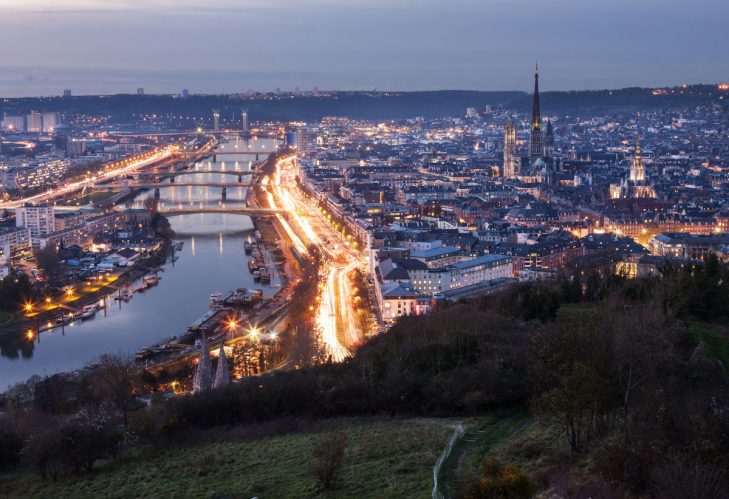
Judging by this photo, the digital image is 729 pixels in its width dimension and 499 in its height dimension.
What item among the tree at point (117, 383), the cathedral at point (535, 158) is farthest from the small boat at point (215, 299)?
the cathedral at point (535, 158)

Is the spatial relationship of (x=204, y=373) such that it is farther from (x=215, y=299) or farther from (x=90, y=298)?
(x=90, y=298)

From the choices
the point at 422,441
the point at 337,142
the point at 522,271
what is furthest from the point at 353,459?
the point at 337,142

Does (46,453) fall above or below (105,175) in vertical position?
below

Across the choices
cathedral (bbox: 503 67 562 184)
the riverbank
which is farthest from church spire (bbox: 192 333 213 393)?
cathedral (bbox: 503 67 562 184)

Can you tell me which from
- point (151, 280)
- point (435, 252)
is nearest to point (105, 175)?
point (151, 280)

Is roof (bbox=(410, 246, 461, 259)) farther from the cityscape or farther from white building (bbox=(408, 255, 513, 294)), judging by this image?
white building (bbox=(408, 255, 513, 294))

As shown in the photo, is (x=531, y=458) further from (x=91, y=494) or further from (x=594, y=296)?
(x=594, y=296)

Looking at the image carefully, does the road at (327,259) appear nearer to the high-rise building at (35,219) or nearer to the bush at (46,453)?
the bush at (46,453)
